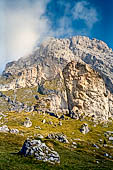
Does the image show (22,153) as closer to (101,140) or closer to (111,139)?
(101,140)

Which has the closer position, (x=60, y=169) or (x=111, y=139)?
(x=60, y=169)

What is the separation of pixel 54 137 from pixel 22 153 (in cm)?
9560

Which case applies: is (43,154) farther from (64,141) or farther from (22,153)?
(64,141)

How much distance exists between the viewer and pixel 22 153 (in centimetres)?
4741

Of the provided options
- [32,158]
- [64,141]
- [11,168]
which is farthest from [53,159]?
[64,141]

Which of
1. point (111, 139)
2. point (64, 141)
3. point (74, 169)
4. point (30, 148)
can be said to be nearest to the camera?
point (74, 169)

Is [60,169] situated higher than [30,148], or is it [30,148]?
[30,148]

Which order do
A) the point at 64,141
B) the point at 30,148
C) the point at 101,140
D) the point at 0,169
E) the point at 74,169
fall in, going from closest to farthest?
the point at 0,169 < the point at 74,169 < the point at 30,148 < the point at 64,141 < the point at 101,140

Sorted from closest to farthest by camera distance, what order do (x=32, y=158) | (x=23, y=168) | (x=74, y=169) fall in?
(x=23, y=168) → (x=74, y=169) → (x=32, y=158)

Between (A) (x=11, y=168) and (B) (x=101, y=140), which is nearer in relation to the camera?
(A) (x=11, y=168)

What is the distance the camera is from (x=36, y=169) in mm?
31109

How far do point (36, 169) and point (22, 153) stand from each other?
18.0m

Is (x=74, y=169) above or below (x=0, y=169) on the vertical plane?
below

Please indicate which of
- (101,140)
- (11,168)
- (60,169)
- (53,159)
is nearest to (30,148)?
(53,159)
